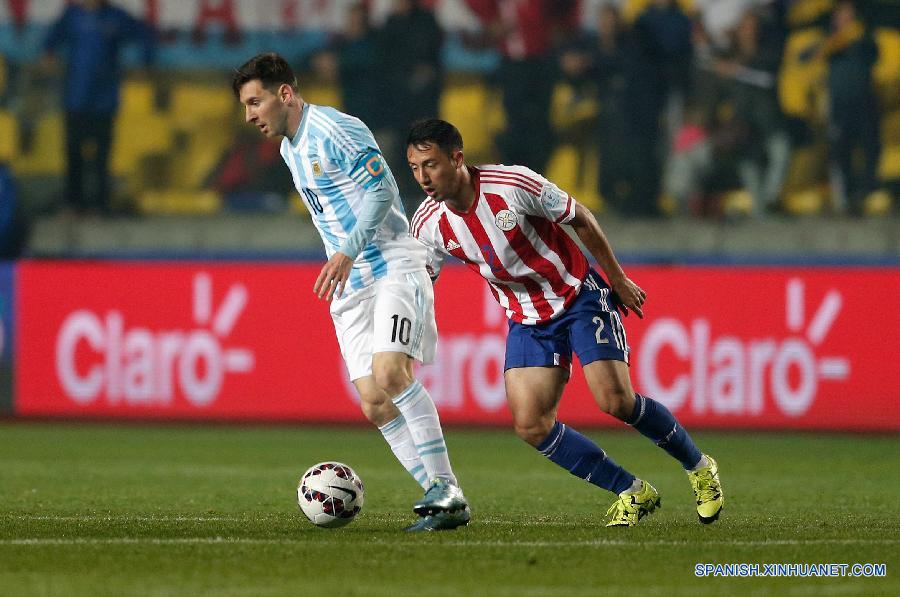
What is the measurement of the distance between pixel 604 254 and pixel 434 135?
926 mm

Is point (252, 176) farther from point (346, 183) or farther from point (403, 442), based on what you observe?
point (403, 442)

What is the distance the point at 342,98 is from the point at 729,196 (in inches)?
155

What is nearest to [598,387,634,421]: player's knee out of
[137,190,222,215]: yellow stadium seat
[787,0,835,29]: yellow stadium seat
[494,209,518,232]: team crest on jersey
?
[494,209,518,232]: team crest on jersey

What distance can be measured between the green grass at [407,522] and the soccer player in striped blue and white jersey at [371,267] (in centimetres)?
37

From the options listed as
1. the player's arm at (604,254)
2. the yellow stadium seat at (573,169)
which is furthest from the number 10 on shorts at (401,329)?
the yellow stadium seat at (573,169)

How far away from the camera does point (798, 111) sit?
571 inches

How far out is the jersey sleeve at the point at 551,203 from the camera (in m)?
6.29

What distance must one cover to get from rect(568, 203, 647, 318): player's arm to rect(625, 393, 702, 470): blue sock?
39 centimetres

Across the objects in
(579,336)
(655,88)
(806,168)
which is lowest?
(579,336)

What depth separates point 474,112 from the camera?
49.2 ft

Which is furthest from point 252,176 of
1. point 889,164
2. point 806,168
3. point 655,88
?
Result: point 889,164

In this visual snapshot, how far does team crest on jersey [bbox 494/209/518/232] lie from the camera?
6297 mm

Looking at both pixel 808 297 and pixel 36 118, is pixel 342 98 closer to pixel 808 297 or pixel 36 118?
pixel 36 118

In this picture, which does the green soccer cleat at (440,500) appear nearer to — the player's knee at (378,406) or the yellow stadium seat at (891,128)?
the player's knee at (378,406)
